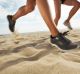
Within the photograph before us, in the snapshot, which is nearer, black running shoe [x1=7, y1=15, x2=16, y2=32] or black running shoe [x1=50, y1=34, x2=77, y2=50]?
black running shoe [x1=50, y1=34, x2=77, y2=50]

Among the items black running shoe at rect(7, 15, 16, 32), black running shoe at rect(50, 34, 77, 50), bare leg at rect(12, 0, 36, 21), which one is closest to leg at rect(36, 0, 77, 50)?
black running shoe at rect(50, 34, 77, 50)

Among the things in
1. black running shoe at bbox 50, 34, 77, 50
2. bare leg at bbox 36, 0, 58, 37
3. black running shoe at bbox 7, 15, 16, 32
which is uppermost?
bare leg at bbox 36, 0, 58, 37

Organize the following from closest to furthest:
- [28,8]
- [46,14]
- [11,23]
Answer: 1. [46,14]
2. [28,8]
3. [11,23]

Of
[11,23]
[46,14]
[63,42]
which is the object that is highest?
[46,14]

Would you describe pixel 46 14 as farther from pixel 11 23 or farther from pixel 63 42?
pixel 11 23

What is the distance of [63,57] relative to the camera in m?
2.27

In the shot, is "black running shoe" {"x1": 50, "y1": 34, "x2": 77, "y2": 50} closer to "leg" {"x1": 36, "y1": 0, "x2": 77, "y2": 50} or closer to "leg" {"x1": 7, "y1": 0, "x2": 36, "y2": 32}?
"leg" {"x1": 36, "y1": 0, "x2": 77, "y2": 50}

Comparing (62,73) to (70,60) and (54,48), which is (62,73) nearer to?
(70,60)

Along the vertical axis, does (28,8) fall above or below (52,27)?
above

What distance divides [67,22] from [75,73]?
3.57 metres

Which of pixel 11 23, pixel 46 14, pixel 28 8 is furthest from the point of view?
pixel 11 23

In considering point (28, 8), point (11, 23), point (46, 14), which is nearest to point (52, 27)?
point (46, 14)

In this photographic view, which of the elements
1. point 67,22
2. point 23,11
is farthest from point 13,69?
point 67,22

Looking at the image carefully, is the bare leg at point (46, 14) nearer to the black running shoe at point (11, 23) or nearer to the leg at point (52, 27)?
the leg at point (52, 27)
